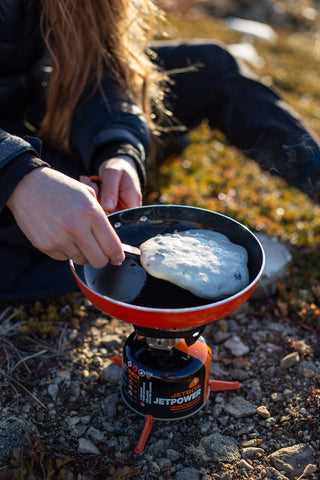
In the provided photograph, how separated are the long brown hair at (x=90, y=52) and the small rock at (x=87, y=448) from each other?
5.87 feet

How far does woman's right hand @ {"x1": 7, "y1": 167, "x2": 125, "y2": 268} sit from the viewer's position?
1515mm

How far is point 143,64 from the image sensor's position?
274 cm

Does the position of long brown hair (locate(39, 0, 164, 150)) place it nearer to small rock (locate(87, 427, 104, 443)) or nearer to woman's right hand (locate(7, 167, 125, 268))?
woman's right hand (locate(7, 167, 125, 268))

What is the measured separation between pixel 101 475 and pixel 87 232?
3.25ft

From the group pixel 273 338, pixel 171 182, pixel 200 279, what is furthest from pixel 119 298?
pixel 171 182

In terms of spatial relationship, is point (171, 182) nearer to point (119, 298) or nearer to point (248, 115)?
point (248, 115)

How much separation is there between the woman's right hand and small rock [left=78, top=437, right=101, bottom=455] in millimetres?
829

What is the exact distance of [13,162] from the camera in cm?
164

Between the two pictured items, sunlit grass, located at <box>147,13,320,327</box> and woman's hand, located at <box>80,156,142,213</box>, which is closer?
woman's hand, located at <box>80,156,142,213</box>

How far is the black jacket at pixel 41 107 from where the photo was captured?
8.52ft

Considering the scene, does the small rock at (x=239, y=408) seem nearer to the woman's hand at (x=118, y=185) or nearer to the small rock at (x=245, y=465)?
the small rock at (x=245, y=465)

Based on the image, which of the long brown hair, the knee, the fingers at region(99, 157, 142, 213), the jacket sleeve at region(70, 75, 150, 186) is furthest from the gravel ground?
the knee

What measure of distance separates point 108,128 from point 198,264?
4.12 ft

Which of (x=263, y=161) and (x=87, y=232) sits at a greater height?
(x=87, y=232)
